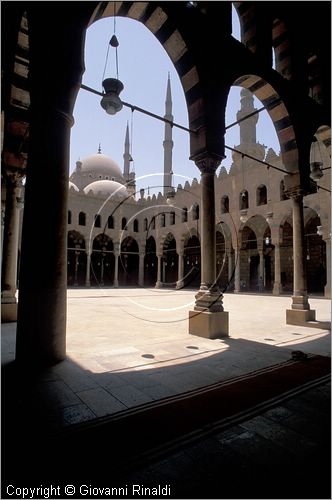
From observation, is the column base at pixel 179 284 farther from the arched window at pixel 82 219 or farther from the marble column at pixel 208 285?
the marble column at pixel 208 285

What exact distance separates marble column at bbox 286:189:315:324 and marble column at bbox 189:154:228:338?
287cm

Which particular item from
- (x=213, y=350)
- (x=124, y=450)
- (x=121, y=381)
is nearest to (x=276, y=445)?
(x=124, y=450)

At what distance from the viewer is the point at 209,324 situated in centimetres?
585

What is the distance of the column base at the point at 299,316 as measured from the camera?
7.79 metres

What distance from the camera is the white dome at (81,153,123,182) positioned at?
130ft

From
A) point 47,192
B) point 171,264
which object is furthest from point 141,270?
point 47,192

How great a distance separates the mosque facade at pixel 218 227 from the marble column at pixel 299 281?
28.7ft

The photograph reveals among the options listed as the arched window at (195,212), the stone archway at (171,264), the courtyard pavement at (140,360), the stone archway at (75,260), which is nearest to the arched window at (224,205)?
the arched window at (195,212)

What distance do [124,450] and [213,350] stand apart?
3136 millimetres

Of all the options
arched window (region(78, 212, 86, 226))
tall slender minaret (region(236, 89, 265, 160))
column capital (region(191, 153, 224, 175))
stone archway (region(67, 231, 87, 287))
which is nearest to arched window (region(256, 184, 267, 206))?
tall slender minaret (region(236, 89, 265, 160))

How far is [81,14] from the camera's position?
4078 mm

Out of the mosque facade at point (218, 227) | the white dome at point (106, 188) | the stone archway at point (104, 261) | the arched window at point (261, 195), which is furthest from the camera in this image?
the white dome at point (106, 188)

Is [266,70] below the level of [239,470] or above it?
above

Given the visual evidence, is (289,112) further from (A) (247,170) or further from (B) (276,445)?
(A) (247,170)
